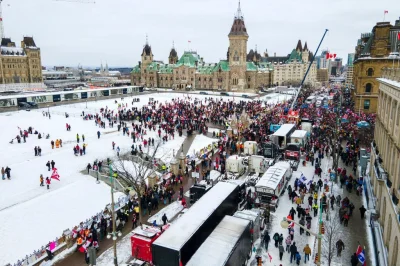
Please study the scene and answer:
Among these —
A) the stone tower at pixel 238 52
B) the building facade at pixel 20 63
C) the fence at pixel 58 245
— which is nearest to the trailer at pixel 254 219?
the fence at pixel 58 245

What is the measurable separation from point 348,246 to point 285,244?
3112 millimetres

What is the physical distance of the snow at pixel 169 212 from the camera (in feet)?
59.8

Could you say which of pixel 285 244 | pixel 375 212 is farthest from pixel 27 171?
pixel 375 212

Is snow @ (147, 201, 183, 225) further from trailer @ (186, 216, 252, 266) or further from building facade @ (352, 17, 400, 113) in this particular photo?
building facade @ (352, 17, 400, 113)

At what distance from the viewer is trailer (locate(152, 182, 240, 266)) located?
11.6 m

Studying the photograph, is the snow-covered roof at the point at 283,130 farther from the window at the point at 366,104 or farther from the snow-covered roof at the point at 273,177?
the window at the point at 366,104

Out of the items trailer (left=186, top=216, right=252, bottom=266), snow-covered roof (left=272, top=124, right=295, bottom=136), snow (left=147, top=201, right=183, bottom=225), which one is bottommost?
snow (left=147, top=201, right=183, bottom=225)

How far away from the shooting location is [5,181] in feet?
77.7

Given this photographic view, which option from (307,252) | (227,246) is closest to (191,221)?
(227,246)

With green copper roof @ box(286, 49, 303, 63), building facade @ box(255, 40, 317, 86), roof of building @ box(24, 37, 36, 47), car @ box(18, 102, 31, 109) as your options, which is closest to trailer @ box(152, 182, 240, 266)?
car @ box(18, 102, 31, 109)

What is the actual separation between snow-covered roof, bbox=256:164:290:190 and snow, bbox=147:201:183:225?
5.28m

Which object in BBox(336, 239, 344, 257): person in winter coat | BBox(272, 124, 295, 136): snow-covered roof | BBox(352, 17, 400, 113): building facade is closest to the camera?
BBox(336, 239, 344, 257): person in winter coat

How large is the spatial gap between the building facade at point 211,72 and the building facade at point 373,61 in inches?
1961

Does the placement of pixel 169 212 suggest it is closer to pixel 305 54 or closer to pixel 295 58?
pixel 295 58
